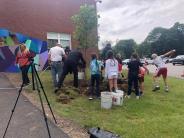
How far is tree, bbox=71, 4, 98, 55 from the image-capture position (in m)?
16.3

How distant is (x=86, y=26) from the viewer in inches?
647

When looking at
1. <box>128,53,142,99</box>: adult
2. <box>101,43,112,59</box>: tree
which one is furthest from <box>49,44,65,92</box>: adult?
<box>128,53,142,99</box>: adult

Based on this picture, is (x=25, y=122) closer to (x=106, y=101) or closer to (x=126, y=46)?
(x=106, y=101)

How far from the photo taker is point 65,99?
487 inches

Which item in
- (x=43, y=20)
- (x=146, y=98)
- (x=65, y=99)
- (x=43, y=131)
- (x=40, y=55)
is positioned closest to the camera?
(x=43, y=131)

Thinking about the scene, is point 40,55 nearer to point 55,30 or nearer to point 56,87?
point 55,30

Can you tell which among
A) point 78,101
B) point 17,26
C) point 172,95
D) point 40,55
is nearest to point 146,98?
point 172,95

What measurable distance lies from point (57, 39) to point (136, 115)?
1571cm

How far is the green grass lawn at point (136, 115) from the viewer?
891cm

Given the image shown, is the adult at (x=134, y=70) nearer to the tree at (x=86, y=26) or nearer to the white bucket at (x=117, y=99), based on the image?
the white bucket at (x=117, y=99)

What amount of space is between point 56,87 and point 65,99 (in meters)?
1.98

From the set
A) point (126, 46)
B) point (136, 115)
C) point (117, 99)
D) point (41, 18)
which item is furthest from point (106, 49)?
point (126, 46)

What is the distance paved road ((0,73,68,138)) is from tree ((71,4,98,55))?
5.14 m

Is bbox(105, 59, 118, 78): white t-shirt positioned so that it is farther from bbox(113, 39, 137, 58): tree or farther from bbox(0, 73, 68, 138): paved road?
bbox(113, 39, 137, 58): tree
